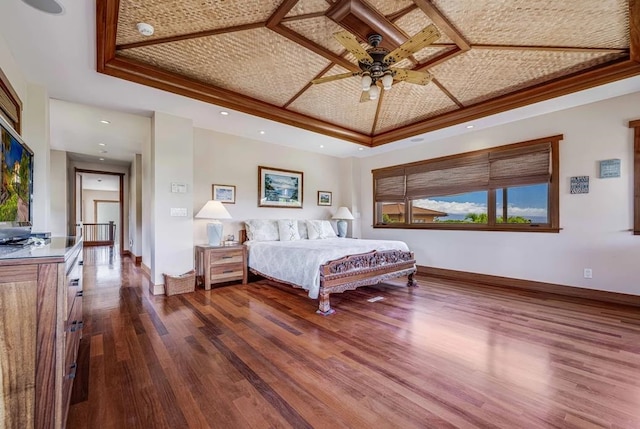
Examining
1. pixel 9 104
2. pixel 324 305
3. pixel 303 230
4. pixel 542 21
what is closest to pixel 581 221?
pixel 542 21

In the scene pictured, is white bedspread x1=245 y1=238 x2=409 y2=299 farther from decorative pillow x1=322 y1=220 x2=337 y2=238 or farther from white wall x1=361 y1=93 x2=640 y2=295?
white wall x1=361 y1=93 x2=640 y2=295

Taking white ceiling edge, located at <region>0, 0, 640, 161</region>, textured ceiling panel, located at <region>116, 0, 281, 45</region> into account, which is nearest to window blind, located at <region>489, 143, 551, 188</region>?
white ceiling edge, located at <region>0, 0, 640, 161</region>

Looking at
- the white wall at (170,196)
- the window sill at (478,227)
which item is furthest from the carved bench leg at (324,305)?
the window sill at (478,227)

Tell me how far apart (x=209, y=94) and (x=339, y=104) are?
1.74 meters

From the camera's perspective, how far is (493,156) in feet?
14.7

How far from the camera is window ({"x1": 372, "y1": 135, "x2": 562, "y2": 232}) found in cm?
400

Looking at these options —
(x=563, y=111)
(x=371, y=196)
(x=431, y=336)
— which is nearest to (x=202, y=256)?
(x=431, y=336)

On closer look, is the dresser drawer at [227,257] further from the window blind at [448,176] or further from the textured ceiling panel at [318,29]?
the window blind at [448,176]

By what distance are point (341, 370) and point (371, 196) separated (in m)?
4.76

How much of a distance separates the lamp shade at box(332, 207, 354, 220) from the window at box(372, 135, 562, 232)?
70cm

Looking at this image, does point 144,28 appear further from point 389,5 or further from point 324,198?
point 324,198

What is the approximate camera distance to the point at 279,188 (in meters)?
5.60

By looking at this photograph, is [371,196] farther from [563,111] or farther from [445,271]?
[563,111]

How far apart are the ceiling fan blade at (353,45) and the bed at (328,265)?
2.07 meters
